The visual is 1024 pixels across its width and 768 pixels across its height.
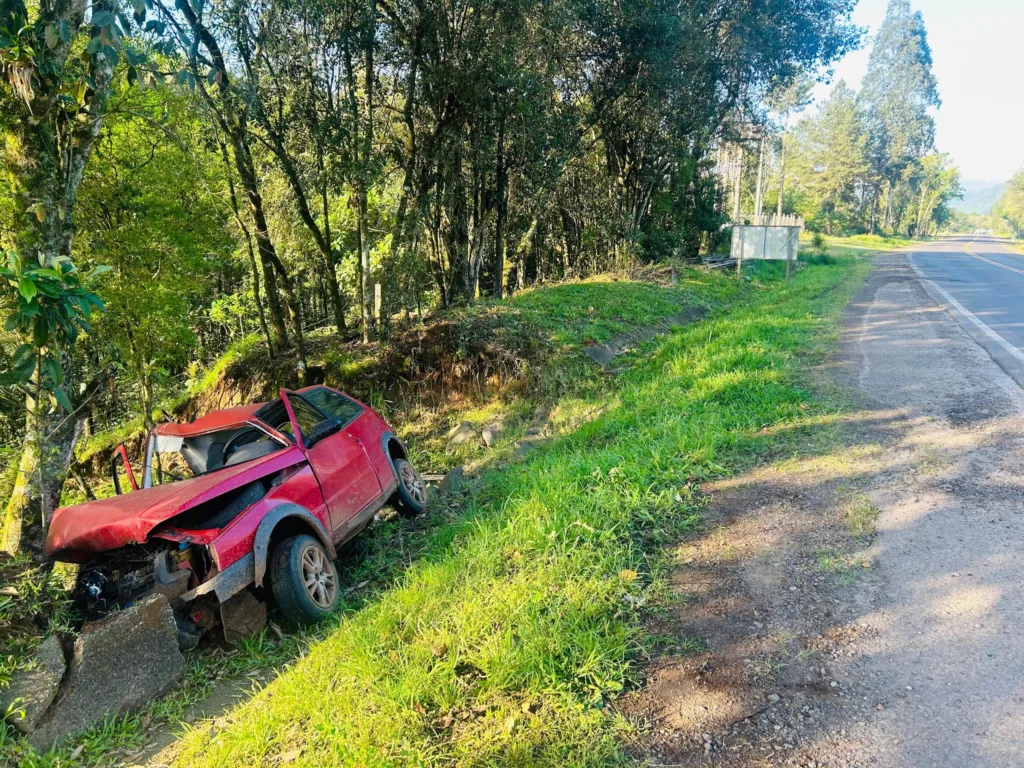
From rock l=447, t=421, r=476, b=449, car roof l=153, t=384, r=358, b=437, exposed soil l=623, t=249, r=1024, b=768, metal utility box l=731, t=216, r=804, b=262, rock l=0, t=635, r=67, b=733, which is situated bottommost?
rock l=447, t=421, r=476, b=449

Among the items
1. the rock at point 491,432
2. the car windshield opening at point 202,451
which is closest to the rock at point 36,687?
the car windshield opening at point 202,451

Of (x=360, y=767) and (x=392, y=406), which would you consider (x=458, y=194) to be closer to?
(x=392, y=406)

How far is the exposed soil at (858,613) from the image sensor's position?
2.55 m

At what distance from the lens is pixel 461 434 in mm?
10367

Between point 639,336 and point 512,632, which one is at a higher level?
point 639,336

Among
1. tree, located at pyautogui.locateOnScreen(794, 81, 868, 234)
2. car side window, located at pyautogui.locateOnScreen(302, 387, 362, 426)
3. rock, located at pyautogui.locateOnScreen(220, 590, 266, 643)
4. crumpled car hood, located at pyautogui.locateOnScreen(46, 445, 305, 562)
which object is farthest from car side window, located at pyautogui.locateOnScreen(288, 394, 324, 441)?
tree, located at pyautogui.locateOnScreen(794, 81, 868, 234)

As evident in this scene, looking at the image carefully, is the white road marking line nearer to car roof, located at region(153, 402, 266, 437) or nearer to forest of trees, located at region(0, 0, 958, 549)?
forest of trees, located at region(0, 0, 958, 549)

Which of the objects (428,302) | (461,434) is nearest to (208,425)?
(461,434)

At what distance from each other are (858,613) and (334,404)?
491cm

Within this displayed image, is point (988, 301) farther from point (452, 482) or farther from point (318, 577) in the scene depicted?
point (318, 577)

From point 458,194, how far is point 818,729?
533 inches

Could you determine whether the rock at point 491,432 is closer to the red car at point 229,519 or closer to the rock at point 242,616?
the red car at point 229,519

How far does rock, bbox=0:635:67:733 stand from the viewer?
3.11m

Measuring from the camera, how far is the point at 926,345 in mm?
9148
